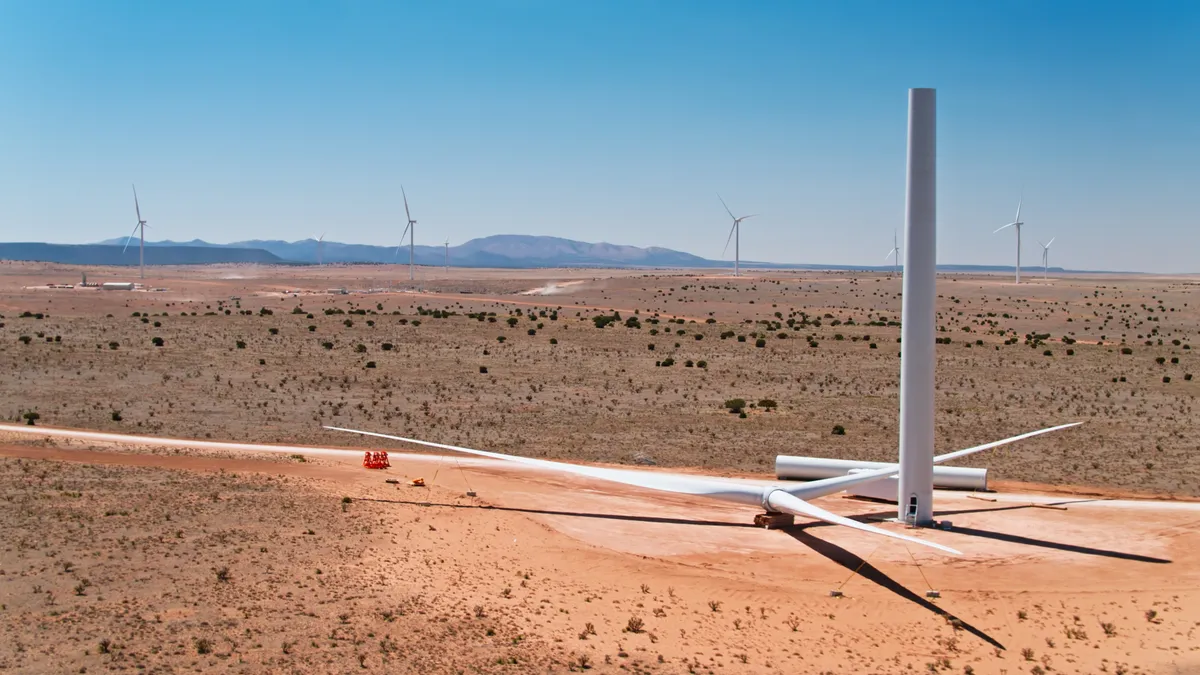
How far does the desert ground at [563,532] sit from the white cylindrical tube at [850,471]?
0.51m

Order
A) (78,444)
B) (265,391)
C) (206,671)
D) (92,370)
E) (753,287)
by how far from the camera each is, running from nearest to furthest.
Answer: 1. (206,671)
2. (78,444)
3. (265,391)
4. (92,370)
5. (753,287)

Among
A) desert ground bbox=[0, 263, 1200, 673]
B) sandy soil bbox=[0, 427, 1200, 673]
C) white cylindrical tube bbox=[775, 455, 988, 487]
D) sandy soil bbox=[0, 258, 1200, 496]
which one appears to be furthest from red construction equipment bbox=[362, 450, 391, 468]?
white cylindrical tube bbox=[775, 455, 988, 487]

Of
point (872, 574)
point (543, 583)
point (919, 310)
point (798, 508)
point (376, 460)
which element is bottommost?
point (872, 574)

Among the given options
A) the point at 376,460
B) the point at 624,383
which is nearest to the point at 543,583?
the point at 376,460

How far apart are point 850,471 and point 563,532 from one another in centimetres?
936

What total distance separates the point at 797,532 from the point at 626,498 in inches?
211

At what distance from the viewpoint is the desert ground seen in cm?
1850

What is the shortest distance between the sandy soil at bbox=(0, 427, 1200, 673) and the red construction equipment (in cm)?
265

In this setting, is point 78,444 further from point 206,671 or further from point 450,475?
point 206,671

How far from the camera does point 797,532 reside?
26.6 meters

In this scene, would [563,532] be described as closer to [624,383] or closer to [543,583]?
[543,583]

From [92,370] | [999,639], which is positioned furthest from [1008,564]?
[92,370]

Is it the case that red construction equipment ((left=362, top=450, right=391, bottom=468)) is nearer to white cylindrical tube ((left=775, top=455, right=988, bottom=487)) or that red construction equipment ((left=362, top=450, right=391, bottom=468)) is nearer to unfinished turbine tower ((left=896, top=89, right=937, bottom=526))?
white cylindrical tube ((left=775, top=455, right=988, bottom=487))

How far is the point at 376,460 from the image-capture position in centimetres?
3303
